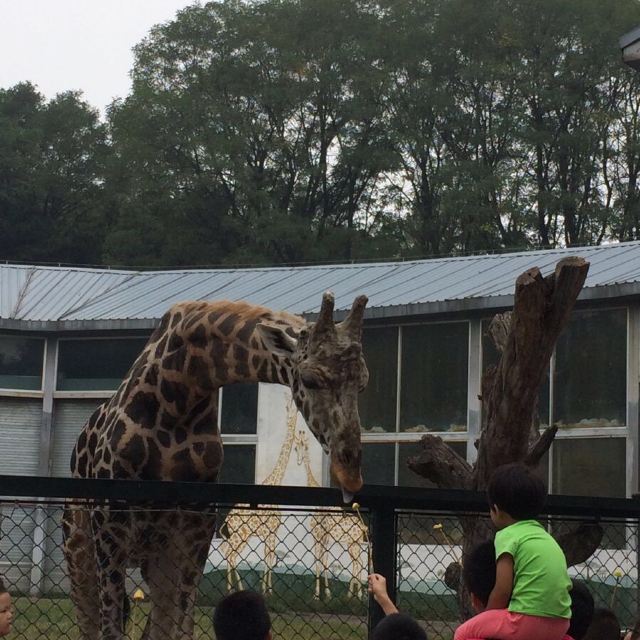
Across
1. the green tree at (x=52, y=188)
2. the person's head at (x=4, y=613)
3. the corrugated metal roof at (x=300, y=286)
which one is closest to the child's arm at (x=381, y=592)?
the person's head at (x=4, y=613)

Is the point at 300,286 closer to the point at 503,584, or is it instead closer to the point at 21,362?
the point at 21,362

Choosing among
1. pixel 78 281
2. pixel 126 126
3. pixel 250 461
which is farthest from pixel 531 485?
pixel 126 126

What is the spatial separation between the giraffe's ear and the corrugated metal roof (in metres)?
10.7

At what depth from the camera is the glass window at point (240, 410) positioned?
2117cm

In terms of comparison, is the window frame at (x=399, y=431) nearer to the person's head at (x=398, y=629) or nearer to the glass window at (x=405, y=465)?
the glass window at (x=405, y=465)

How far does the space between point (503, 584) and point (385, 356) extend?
15.2 metres

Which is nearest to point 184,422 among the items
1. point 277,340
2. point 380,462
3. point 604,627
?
point 277,340

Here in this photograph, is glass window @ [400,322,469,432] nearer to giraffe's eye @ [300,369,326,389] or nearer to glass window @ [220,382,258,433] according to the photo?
glass window @ [220,382,258,433]

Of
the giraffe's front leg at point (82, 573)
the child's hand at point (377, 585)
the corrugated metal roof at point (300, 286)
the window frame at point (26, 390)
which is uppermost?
the corrugated metal roof at point (300, 286)

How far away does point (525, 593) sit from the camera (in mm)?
4871

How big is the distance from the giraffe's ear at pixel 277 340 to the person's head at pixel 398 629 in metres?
2.72

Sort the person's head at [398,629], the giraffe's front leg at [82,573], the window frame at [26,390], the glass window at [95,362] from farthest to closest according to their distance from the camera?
the window frame at [26,390] → the glass window at [95,362] → the giraffe's front leg at [82,573] → the person's head at [398,629]

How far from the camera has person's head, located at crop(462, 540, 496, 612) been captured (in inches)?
198

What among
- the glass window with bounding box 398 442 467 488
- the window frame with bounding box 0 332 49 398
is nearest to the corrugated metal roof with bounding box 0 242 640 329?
the window frame with bounding box 0 332 49 398
